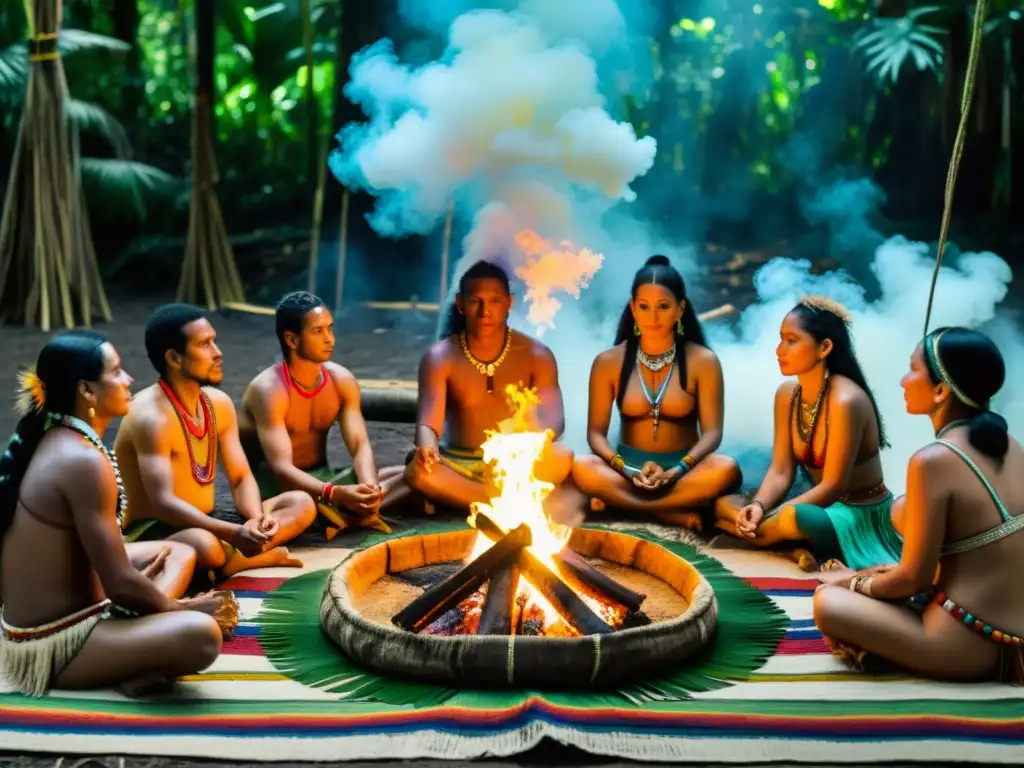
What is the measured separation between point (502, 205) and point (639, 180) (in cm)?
688

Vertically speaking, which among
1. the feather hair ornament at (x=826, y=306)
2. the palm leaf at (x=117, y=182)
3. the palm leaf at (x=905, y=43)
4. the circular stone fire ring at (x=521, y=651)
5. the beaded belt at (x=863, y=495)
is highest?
the palm leaf at (x=905, y=43)

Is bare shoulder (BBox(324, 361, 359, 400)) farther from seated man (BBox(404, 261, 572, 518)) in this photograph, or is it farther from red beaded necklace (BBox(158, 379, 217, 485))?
red beaded necklace (BBox(158, 379, 217, 485))

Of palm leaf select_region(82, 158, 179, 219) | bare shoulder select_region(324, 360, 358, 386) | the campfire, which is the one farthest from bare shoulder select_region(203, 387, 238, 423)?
A: palm leaf select_region(82, 158, 179, 219)

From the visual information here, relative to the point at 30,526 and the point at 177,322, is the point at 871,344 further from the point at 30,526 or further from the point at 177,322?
the point at 30,526

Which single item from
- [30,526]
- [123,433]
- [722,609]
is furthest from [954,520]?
[123,433]

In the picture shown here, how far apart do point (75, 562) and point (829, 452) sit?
2.83m

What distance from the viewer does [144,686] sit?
3.17 meters

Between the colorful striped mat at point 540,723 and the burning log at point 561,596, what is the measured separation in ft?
0.91

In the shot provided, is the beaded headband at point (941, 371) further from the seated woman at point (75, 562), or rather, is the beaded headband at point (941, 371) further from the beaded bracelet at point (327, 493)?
the beaded bracelet at point (327, 493)

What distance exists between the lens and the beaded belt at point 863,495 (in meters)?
4.43

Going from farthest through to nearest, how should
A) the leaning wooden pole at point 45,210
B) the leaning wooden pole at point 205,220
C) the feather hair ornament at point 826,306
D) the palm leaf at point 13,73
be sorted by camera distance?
the palm leaf at point 13,73, the leaning wooden pole at point 205,220, the leaning wooden pole at point 45,210, the feather hair ornament at point 826,306

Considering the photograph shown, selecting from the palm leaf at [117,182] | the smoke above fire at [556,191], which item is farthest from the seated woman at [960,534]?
the palm leaf at [117,182]

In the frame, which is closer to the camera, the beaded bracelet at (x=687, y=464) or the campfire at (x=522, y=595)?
Result: the campfire at (x=522, y=595)

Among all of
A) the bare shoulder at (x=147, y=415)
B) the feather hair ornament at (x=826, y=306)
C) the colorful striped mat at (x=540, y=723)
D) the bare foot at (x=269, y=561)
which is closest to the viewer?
the colorful striped mat at (x=540, y=723)
